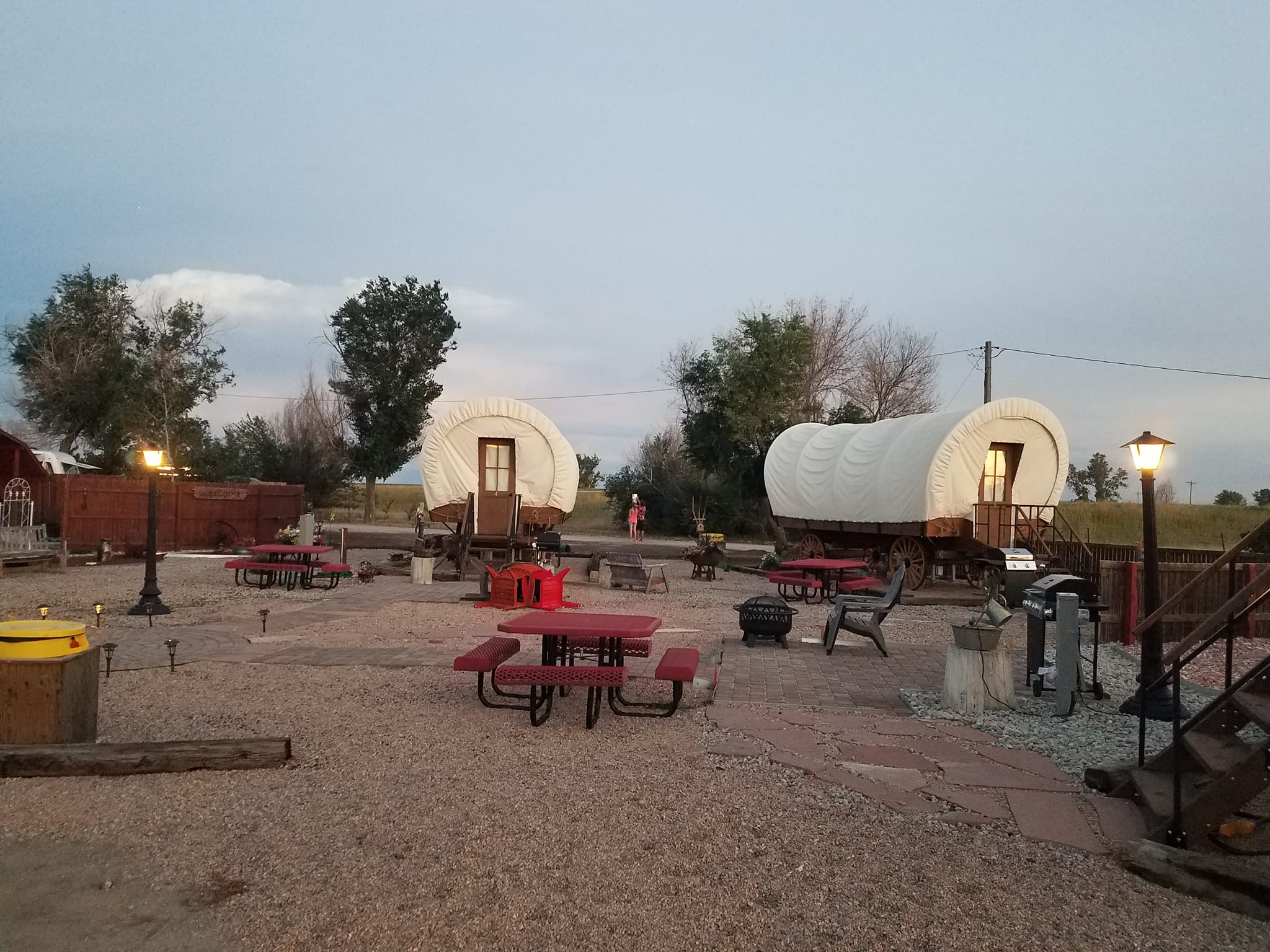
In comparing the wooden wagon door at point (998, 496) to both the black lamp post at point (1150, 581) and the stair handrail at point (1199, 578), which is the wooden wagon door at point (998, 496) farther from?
the stair handrail at point (1199, 578)

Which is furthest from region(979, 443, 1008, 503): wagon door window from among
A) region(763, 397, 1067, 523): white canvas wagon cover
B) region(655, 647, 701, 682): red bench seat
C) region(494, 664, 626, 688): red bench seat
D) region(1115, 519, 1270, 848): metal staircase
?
region(494, 664, 626, 688): red bench seat

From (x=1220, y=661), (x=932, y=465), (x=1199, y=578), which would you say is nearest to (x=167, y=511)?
(x=932, y=465)

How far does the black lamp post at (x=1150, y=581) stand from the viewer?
232 inches

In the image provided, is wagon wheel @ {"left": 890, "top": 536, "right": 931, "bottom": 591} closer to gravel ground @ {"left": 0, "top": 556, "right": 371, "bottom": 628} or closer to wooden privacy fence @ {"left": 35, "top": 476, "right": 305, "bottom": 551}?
gravel ground @ {"left": 0, "top": 556, "right": 371, "bottom": 628}

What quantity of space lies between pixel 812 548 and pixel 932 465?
492cm

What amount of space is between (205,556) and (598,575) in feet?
30.4

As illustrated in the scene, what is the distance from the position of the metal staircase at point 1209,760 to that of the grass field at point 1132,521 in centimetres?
2019

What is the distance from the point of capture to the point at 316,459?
37.3 meters

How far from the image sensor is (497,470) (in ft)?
54.2

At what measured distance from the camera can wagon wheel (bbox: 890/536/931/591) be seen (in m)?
14.9

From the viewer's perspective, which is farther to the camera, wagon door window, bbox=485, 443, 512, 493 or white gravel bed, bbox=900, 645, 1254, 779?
wagon door window, bbox=485, 443, 512, 493

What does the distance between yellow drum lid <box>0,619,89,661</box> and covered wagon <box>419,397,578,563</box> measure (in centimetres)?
1079

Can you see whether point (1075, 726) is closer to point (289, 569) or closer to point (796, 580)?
point (796, 580)

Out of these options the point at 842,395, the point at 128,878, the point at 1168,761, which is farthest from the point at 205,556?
the point at 842,395
